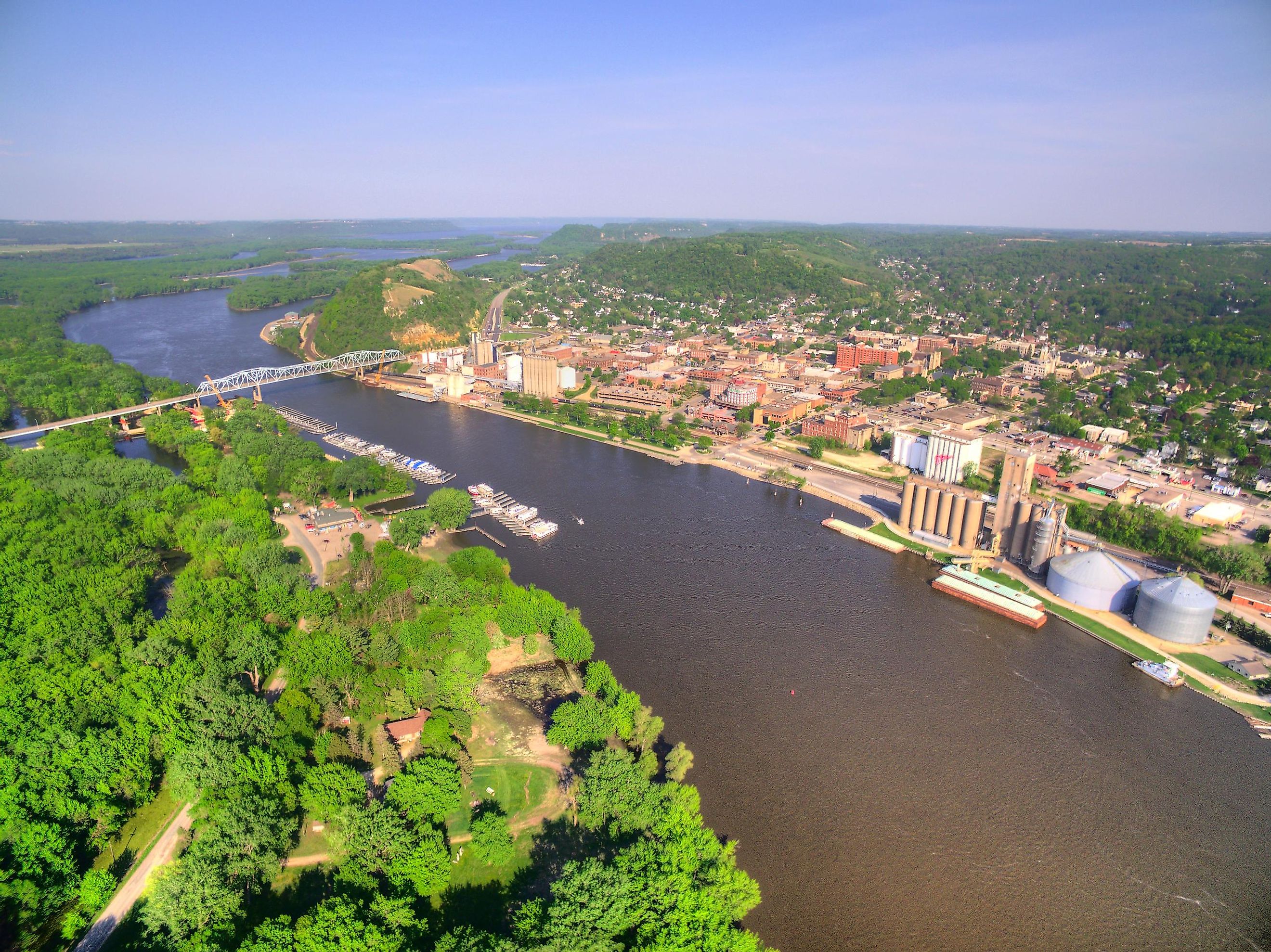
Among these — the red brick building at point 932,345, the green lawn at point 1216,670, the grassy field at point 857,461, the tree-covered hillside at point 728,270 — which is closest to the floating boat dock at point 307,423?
the grassy field at point 857,461

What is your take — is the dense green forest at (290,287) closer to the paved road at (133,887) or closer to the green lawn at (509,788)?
the paved road at (133,887)

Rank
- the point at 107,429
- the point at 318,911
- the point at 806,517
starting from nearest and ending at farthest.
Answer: the point at 318,911 < the point at 806,517 < the point at 107,429

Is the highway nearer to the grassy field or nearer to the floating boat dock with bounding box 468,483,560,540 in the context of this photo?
the floating boat dock with bounding box 468,483,560,540

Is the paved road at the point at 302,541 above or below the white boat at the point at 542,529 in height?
above

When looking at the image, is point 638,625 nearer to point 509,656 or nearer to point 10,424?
point 509,656

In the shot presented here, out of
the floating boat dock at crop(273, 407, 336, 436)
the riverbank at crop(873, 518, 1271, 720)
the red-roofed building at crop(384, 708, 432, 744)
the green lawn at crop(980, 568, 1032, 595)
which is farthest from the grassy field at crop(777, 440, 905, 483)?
the floating boat dock at crop(273, 407, 336, 436)

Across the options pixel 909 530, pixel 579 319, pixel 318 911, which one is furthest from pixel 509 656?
pixel 579 319
